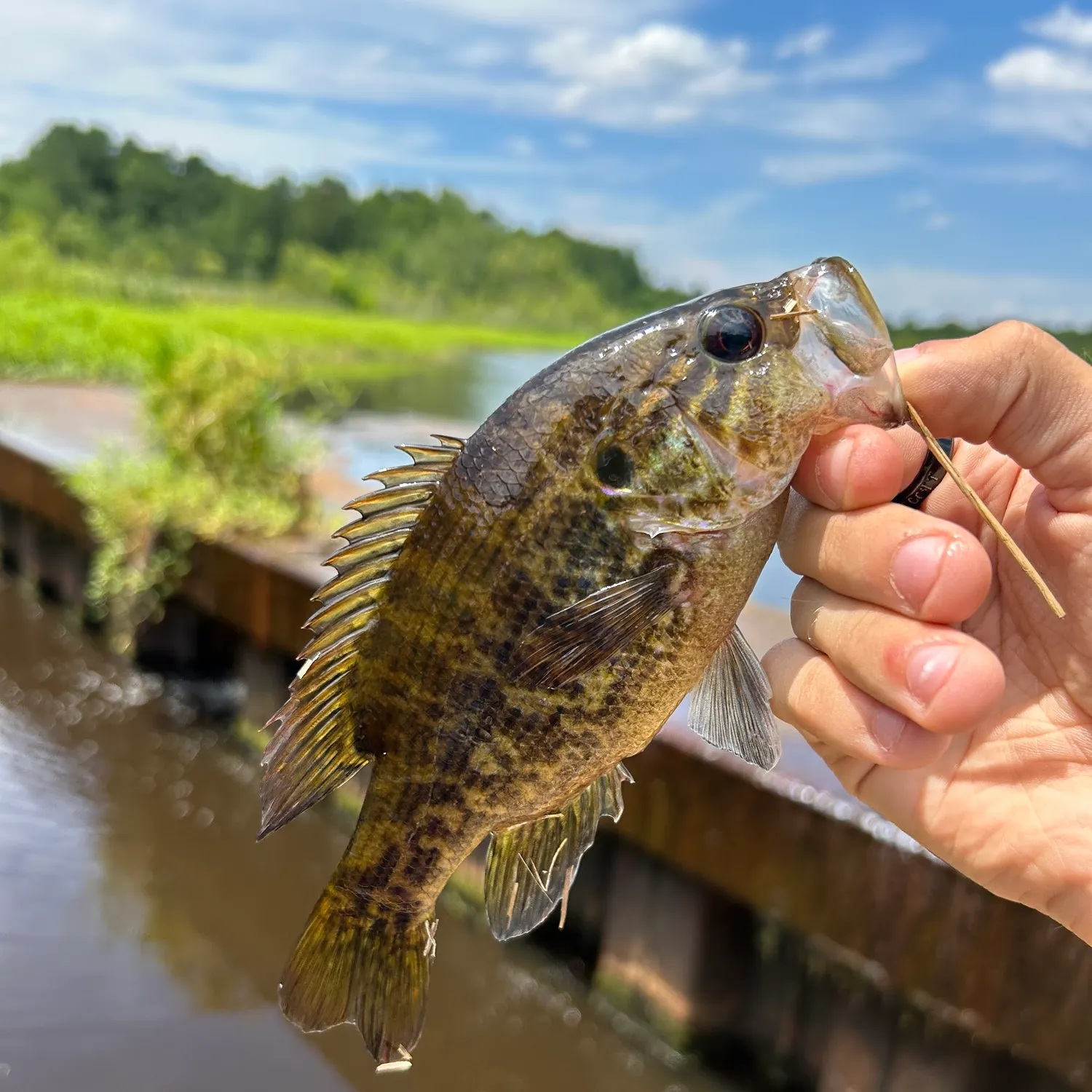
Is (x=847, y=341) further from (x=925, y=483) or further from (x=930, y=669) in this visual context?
(x=930, y=669)

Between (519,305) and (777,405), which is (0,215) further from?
(777,405)

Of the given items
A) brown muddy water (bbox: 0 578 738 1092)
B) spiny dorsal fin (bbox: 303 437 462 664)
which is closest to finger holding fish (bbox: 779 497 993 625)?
spiny dorsal fin (bbox: 303 437 462 664)

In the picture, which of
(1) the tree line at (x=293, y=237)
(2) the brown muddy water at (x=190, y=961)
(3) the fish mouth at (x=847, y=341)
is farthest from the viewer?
(1) the tree line at (x=293, y=237)

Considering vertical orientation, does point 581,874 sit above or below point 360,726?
below

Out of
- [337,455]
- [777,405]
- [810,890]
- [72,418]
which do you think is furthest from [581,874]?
[72,418]

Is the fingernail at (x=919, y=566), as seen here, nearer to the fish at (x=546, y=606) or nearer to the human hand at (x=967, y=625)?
the human hand at (x=967, y=625)

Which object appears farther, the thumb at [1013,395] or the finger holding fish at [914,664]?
the thumb at [1013,395]

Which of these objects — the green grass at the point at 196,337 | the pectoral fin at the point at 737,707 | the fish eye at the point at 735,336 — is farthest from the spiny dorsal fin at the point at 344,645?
the green grass at the point at 196,337

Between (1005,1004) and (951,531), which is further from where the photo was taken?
(1005,1004)
